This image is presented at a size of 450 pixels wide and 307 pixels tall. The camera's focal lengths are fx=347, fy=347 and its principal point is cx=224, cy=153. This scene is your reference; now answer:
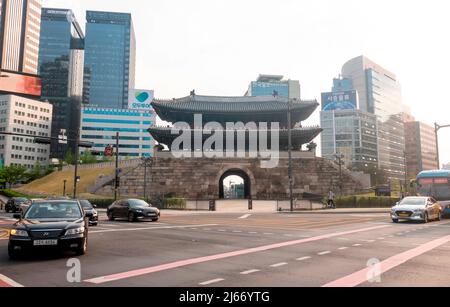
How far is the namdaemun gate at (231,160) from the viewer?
45844mm

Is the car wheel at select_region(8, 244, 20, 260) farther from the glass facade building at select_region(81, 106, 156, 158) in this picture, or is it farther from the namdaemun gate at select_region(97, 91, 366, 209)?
the glass facade building at select_region(81, 106, 156, 158)

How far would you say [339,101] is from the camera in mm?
110938

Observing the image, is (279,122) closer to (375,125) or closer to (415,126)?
(375,125)

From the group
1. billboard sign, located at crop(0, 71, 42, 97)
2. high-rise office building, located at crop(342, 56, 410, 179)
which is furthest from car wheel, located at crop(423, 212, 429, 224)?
high-rise office building, located at crop(342, 56, 410, 179)

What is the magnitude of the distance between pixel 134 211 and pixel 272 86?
5726 inches

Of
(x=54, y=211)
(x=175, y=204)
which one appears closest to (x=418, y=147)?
(x=175, y=204)

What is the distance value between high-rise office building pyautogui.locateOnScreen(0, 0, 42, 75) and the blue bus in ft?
464

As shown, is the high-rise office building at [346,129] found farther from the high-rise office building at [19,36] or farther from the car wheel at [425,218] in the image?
the high-rise office building at [19,36]

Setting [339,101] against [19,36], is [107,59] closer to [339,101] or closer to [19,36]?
[19,36]

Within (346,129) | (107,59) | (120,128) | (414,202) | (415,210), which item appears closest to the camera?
(415,210)

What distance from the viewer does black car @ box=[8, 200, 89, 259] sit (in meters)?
7.69

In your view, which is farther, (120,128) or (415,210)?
(120,128)

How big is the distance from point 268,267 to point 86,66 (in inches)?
6352

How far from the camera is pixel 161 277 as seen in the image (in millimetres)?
5996
